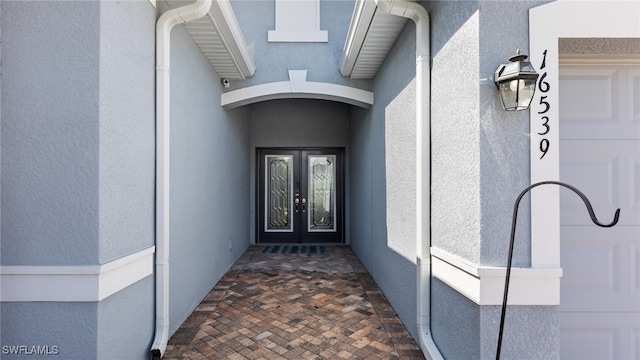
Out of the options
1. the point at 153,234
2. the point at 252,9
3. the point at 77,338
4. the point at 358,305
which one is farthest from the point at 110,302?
the point at 252,9

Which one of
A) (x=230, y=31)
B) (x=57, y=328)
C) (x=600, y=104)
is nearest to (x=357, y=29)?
(x=230, y=31)

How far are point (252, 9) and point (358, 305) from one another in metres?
4.44

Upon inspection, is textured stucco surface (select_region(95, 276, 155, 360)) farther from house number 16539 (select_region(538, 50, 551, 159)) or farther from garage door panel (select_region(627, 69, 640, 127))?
garage door panel (select_region(627, 69, 640, 127))

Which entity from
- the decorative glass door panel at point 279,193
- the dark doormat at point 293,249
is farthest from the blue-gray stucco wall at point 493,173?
the decorative glass door panel at point 279,193

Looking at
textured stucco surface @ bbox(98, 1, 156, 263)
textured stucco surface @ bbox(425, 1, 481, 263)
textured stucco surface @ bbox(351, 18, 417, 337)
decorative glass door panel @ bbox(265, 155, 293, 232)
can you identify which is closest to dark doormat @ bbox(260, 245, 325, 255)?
decorative glass door panel @ bbox(265, 155, 293, 232)

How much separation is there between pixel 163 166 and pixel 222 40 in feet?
5.31

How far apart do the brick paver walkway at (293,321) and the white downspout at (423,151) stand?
414mm

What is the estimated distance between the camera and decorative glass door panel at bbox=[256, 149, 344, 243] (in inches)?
273

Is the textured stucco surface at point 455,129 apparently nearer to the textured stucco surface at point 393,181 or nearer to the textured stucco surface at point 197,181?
the textured stucco surface at point 393,181

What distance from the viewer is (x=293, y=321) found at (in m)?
3.04

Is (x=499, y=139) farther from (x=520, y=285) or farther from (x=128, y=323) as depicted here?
(x=128, y=323)

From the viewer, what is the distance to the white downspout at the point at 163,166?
2438 mm

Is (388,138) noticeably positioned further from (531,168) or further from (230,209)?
(230,209)

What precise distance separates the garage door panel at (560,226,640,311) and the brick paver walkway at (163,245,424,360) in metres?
1.21
